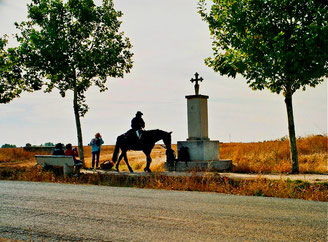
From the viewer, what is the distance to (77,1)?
21359 millimetres

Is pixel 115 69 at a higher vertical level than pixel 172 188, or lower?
higher

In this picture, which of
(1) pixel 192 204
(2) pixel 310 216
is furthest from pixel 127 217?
(2) pixel 310 216

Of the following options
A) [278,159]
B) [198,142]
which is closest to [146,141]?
[198,142]

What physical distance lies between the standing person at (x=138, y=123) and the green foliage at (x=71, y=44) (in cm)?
651

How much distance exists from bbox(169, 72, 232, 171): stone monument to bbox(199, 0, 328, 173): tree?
2295 mm

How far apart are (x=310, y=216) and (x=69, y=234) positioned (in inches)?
172

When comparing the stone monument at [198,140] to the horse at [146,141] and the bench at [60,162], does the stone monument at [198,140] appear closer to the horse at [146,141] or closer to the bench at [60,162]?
the horse at [146,141]

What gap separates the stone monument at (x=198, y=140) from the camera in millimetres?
16297

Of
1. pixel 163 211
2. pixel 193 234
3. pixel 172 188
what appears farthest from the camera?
pixel 172 188

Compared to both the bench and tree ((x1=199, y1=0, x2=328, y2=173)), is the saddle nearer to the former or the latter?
the bench

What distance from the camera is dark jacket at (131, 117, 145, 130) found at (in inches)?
623

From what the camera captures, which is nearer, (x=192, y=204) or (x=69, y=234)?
(x=69, y=234)

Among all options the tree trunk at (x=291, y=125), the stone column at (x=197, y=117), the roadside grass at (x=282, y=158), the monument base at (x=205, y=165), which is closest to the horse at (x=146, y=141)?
the monument base at (x=205, y=165)

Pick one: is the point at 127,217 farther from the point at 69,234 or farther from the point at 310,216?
the point at 310,216
